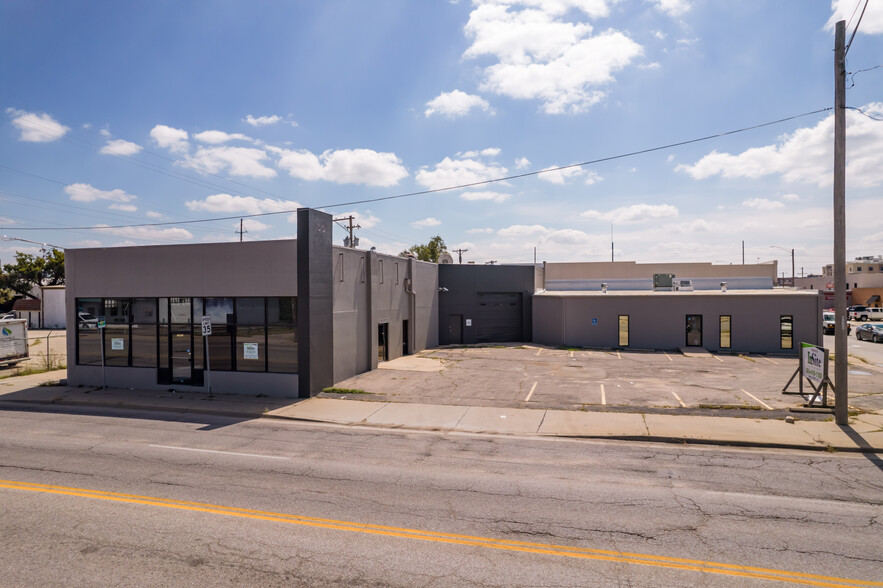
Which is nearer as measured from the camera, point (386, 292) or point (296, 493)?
point (296, 493)

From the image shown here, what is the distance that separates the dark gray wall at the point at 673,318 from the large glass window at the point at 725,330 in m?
0.21

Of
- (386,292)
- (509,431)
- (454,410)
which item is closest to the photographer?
(509,431)

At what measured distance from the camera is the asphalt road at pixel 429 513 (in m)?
6.24

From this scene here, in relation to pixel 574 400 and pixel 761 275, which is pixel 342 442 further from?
pixel 761 275

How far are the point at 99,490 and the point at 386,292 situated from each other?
54.0ft

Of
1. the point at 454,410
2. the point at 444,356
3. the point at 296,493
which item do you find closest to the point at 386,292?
the point at 444,356

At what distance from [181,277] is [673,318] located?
26.5 metres

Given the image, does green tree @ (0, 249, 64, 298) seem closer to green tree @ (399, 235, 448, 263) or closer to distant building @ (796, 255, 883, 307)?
green tree @ (399, 235, 448, 263)

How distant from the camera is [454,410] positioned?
15.5 meters

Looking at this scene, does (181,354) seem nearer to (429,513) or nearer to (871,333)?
(429,513)

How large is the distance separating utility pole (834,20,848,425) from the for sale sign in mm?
1848

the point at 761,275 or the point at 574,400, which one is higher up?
the point at 761,275

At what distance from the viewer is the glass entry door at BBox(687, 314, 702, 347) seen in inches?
1171

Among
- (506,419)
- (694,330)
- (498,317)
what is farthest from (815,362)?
(498,317)
